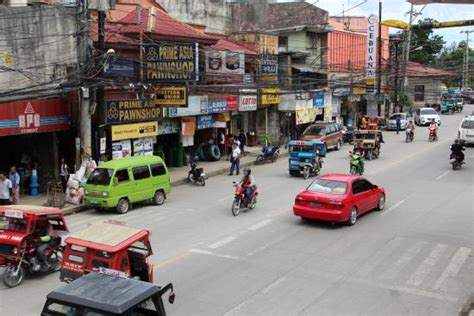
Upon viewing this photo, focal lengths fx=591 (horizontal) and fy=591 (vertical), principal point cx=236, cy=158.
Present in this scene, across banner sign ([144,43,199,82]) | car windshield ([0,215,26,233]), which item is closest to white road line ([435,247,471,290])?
car windshield ([0,215,26,233])

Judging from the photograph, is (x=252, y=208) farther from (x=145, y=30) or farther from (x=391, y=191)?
(x=145, y=30)

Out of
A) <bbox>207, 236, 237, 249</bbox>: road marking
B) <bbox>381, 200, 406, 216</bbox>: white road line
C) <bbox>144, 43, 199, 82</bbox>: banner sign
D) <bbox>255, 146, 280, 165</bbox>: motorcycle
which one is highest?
<bbox>144, 43, 199, 82</bbox>: banner sign

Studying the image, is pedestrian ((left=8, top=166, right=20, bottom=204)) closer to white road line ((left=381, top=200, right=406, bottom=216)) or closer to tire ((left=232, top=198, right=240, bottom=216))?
tire ((left=232, top=198, right=240, bottom=216))

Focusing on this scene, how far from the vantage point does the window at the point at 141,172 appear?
830 inches

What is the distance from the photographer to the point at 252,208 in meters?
20.7

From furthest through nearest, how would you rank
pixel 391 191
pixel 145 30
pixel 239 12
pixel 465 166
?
pixel 239 12 < pixel 465 166 < pixel 145 30 < pixel 391 191

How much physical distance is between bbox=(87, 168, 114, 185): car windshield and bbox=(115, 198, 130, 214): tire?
0.82 meters

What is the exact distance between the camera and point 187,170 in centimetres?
3044

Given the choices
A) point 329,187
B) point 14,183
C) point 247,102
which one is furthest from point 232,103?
point 329,187

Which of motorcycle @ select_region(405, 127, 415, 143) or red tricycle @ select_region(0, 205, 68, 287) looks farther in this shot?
motorcycle @ select_region(405, 127, 415, 143)

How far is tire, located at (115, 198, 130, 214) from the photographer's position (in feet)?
66.7

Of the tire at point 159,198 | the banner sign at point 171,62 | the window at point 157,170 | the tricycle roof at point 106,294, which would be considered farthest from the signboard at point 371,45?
the tricycle roof at point 106,294

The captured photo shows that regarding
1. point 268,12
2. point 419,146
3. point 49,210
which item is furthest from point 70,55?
point 268,12

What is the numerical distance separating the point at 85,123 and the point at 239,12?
2958 cm
